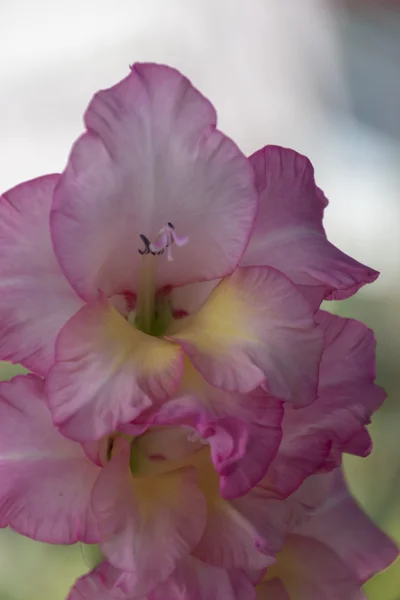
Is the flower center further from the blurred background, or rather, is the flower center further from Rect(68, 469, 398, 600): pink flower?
the blurred background

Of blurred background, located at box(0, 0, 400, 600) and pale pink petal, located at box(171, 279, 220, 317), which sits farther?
blurred background, located at box(0, 0, 400, 600)

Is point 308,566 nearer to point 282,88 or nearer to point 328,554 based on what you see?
point 328,554

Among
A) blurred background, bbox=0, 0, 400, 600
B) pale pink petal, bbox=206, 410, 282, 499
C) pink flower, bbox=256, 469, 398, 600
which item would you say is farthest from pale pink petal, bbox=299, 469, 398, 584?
blurred background, bbox=0, 0, 400, 600

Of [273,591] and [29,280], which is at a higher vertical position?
[29,280]

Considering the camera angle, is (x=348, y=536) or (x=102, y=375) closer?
(x=102, y=375)

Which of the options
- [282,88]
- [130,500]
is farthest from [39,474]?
[282,88]

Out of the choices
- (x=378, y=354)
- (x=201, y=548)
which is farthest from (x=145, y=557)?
(x=378, y=354)

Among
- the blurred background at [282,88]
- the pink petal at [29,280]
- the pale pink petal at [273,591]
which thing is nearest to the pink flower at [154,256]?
the pink petal at [29,280]
